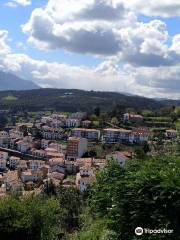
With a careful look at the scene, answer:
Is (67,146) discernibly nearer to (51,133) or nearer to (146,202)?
(51,133)

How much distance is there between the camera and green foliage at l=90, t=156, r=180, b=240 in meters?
7.85

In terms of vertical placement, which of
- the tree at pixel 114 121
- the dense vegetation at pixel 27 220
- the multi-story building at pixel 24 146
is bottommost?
the multi-story building at pixel 24 146

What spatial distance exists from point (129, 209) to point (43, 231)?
12975mm

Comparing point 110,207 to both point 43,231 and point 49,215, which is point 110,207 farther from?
point 49,215

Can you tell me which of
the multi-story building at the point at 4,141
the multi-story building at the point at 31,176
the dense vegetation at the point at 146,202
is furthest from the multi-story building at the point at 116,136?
the dense vegetation at the point at 146,202

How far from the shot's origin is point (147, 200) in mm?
8109

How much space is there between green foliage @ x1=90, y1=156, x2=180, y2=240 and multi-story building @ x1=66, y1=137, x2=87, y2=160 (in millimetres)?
71303

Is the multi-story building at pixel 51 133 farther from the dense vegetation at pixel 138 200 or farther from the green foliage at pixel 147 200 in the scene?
the green foliage at pixel 147 200

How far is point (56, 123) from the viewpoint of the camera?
110 m

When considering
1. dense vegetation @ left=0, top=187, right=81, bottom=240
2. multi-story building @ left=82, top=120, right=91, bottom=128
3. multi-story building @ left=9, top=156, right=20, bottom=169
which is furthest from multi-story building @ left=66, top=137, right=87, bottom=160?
dense vegetation @ left=0, top=187, right=81, bottom=240

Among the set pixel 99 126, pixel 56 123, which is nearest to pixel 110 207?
pixel 99 126

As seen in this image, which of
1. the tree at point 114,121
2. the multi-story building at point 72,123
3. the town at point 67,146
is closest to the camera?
the town at point 67,146

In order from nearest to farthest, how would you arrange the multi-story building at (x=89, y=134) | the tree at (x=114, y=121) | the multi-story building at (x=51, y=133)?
1. the multi-story building at (x=89, y=134)
2. the tree at (x=114, y=121)
3. the multi-story building at (x=51, y=133)

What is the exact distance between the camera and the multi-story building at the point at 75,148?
81850mm
